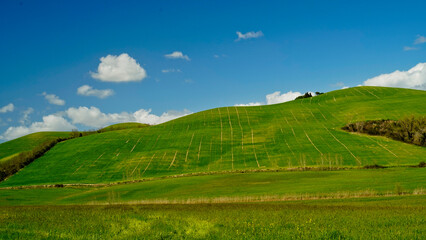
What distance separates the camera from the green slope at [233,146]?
87.4 metres

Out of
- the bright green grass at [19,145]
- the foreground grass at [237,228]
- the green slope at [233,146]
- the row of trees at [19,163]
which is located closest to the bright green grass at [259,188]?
the green slope at [233,146]

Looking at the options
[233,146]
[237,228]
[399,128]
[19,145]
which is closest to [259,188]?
[237,228]

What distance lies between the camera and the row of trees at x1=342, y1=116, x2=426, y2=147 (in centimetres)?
9301

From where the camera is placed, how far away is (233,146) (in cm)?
10581

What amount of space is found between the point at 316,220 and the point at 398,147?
81577mm

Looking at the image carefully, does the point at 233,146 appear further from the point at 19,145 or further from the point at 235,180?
the point at 19,145

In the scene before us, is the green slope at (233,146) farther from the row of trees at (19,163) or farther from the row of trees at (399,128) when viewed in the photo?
the row of trees at (399,128)

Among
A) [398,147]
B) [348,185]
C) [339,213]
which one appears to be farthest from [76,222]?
[398,147]

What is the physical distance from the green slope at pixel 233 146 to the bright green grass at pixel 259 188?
17612 millimetres

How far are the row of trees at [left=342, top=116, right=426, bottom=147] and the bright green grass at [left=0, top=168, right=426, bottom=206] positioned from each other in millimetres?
36561

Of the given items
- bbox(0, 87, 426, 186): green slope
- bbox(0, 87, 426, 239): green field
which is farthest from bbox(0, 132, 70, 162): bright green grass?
bbox(0, 87, 426, 186): green slope

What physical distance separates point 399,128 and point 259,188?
67.3 metres

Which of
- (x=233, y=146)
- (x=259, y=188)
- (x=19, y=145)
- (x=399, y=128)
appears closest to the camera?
(x=259, y=188)

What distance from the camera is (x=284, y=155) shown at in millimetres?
92250
